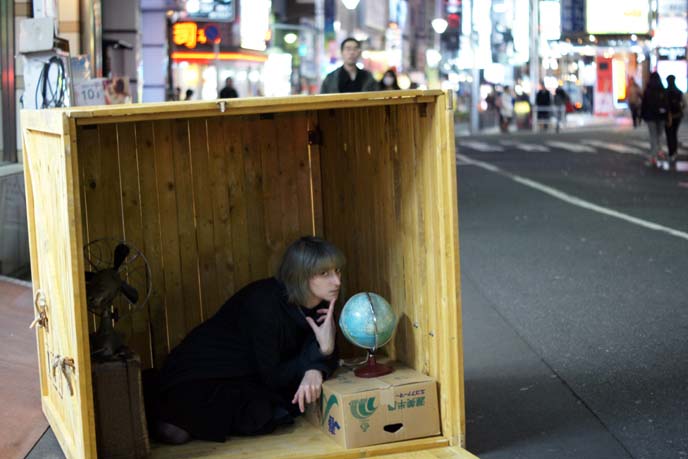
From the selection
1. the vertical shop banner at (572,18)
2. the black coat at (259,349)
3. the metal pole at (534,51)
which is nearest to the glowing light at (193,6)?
the metal pole at (534,51)

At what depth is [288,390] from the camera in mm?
5887

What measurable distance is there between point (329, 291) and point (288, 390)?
0.57 metres

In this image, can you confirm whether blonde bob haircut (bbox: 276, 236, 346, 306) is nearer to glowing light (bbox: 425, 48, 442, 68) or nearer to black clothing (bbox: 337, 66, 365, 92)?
black clothing (bbox: 337, 66, 365, 92)

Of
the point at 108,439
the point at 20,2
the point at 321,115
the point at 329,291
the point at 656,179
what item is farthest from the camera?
the point at 656,179

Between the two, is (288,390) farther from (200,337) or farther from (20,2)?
(20,2)

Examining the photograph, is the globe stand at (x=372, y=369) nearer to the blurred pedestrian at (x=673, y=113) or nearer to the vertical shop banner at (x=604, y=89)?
the blurred pedestrian at (x=673, y=113)

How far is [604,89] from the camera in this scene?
182ft

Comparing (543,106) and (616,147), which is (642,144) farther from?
(543,106)

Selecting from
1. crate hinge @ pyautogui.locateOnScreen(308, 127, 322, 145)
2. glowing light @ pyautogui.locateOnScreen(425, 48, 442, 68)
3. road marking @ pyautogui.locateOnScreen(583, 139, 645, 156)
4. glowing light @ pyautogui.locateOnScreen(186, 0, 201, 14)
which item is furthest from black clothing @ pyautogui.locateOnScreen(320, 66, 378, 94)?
glowing light @ pyautogui.locateOnScreen(425, 48, 442, 68)

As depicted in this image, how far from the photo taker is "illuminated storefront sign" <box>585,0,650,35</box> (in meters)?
53.4

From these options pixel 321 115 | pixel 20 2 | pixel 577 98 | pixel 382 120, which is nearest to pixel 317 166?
pixel 321 115

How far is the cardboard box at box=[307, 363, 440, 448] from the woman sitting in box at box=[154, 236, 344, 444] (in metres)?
0.18

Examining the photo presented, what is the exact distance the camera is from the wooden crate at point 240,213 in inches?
201

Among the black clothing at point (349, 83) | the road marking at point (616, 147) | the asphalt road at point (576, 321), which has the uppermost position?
the black clothing at point (349, 83)
